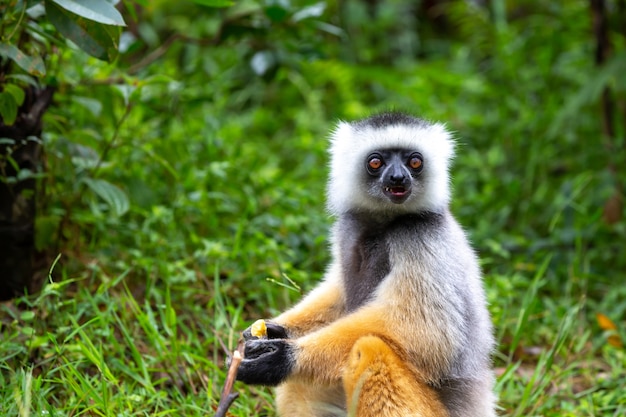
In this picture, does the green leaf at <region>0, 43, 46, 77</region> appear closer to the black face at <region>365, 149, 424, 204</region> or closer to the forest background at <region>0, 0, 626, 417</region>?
the forest background at <region>0, 0, 626, 417</region>

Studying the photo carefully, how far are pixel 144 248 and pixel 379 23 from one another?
675cm

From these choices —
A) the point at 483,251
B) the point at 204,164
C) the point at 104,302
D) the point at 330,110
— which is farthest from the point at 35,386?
the point at 330,110

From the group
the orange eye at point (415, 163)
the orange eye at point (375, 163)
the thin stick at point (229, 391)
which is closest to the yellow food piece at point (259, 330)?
the thin stick at point (229, 391)

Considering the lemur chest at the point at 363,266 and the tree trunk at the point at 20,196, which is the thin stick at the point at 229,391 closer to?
the lemur chest at the point at 363,266

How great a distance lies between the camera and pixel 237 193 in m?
6.65

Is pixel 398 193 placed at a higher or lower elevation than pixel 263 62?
lower

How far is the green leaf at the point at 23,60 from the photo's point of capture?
13.6 feet

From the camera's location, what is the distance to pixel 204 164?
22.3 ft

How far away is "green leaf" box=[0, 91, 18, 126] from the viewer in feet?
13.8

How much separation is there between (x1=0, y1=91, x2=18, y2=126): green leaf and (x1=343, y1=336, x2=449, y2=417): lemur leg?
2308mm

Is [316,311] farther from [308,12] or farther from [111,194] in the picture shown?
[308,12]

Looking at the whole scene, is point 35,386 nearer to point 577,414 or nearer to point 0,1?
point 0,1

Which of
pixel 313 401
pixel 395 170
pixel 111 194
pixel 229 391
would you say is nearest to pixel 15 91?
pixel 111 194

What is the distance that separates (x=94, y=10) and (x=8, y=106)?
756mm
